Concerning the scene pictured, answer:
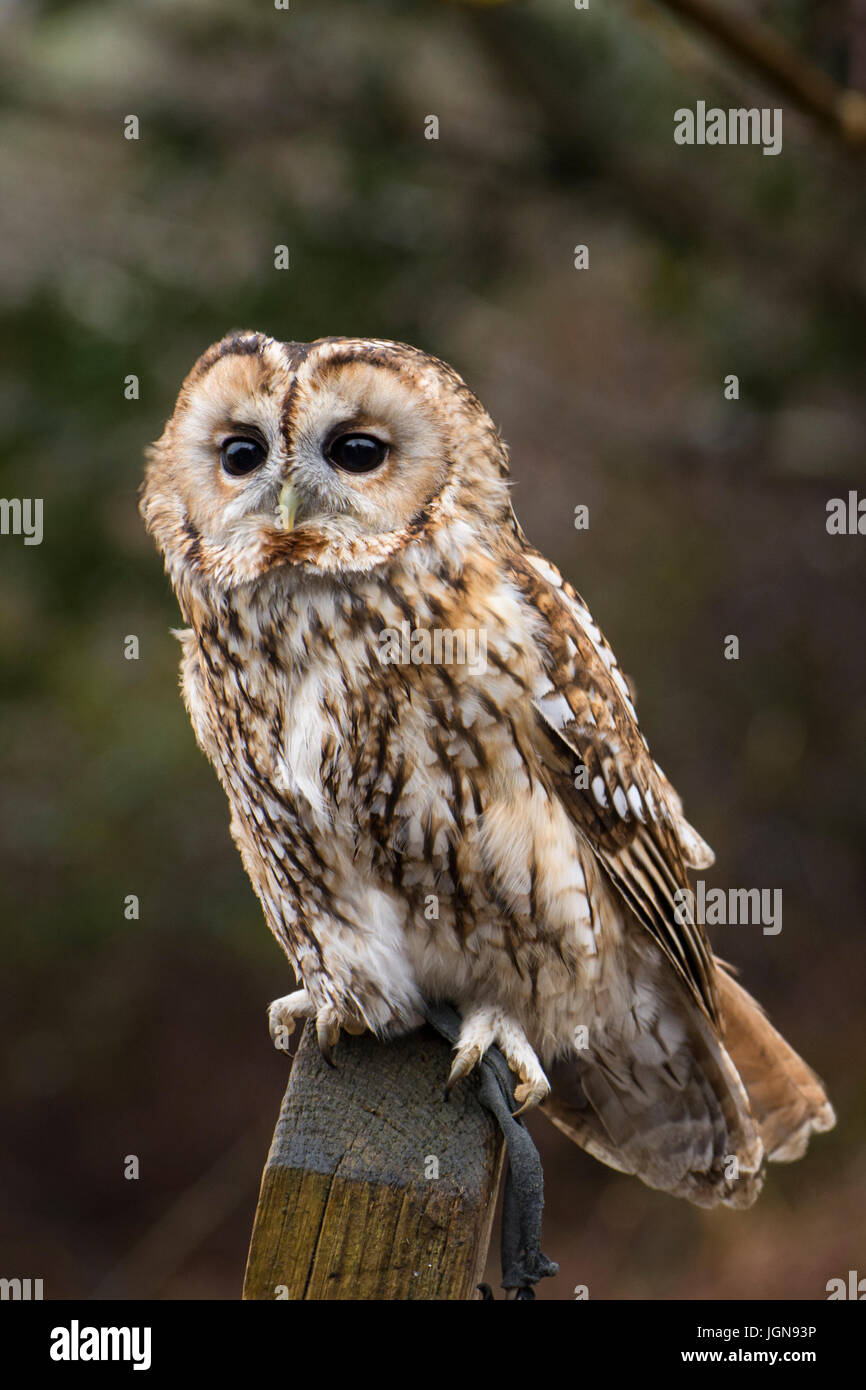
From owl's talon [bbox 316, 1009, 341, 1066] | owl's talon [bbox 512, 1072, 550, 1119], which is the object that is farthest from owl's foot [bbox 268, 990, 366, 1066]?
owl's talon [bbox 512, 1072, 550, 1119]

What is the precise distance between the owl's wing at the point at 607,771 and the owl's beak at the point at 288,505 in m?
0.48

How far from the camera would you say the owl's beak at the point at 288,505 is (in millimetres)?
2162

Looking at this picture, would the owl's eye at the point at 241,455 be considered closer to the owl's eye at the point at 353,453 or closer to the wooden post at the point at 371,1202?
the owl's eye at the point at 353,453

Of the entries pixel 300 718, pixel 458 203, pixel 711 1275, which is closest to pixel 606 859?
pixel 300 718

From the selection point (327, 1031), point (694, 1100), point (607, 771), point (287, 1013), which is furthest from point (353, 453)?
point (694, 1100)

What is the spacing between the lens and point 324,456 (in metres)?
2.24

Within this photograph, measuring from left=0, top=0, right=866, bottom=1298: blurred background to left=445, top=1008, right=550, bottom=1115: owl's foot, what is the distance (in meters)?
2.72

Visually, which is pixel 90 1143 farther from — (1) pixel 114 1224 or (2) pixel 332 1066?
(2) pixel 332 1066

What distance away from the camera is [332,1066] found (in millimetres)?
2125

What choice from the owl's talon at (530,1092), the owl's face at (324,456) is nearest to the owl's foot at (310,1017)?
the owl's talon at (530,1092)

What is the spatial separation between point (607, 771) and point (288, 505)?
844 millimetres

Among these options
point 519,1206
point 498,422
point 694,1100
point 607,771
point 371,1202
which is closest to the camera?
point 371,1202

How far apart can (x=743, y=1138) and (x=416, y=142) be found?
176 inches

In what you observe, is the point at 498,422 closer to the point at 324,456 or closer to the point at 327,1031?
the point at 324,456
